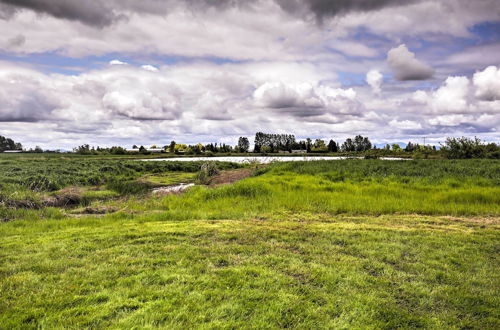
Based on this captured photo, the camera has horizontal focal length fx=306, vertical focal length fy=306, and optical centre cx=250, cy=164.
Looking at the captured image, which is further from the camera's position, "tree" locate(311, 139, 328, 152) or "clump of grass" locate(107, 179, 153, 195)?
"tree" locate(311, 139, 328, 152)

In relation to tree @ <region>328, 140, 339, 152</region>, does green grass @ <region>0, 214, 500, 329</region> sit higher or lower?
lower

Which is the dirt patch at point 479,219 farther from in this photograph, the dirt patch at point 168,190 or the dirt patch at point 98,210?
the dirt patch at point 168,190

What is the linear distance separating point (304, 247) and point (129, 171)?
115ft

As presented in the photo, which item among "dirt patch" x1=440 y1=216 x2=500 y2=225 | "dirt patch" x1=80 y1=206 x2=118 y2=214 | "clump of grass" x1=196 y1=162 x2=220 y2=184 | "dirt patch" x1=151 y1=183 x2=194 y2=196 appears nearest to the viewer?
"dirt patch" x1=440 y1=216 x2=500 y2=225

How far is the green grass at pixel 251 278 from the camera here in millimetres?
4434

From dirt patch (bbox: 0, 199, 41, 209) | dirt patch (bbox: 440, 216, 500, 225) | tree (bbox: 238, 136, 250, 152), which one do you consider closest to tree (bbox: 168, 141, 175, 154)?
tree (bbox: 238, 136, 250, 152)

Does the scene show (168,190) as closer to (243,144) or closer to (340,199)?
(340,199)

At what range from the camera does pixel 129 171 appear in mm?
38344

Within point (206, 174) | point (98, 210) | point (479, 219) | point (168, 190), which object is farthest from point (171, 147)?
point (479, 219)

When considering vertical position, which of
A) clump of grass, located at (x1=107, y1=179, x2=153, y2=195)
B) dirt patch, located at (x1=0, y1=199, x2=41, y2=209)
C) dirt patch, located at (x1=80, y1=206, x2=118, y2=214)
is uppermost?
dirt patch, located at (x1=0, y1=199, x2=41, y2=209)

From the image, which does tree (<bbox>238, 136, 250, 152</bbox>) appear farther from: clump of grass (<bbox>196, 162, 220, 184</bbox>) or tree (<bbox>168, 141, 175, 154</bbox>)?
clump of grass (<bbox>196, 162, 220, 184</bbox>)

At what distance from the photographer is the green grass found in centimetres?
443

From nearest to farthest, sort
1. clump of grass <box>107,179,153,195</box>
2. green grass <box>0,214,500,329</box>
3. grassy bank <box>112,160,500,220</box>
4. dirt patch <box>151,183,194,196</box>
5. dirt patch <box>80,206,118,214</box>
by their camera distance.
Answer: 1. green grass <box>0,214,500,329</box>
2. grassy bank <box>112,160,500,220</box>
3. dirt patch <box>80,206,118,214</box>
4. dirt patch <box>151,183,194,196</box>
5. clump of grass <box>107,179,153,195</box>

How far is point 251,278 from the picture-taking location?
559 cm
